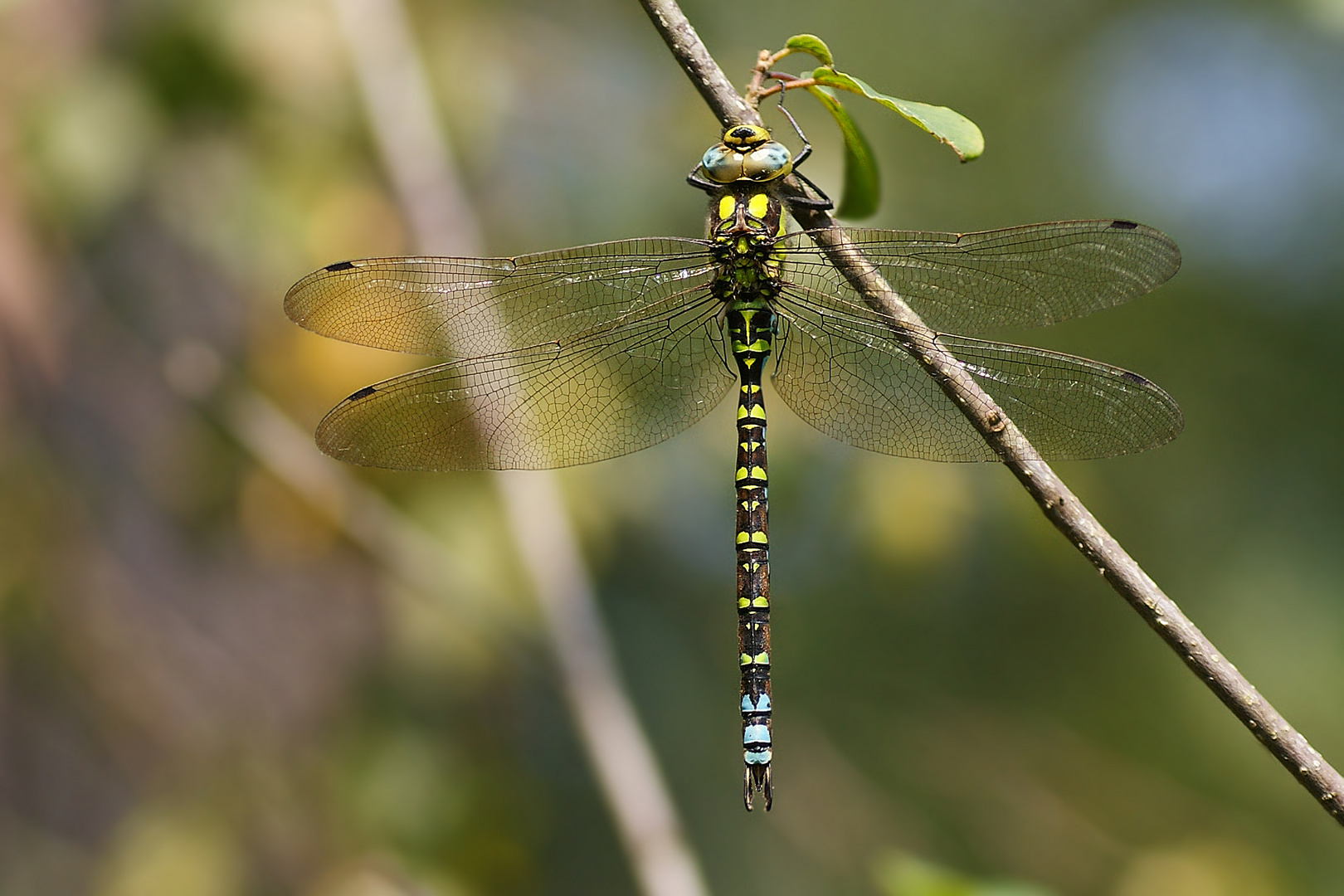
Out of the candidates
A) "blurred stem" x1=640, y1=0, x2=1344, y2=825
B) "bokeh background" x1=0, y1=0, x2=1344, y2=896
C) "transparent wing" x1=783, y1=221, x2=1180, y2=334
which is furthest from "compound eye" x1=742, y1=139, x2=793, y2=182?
"bokeh background" x1=0, y1=0, x2=1344, y2=896

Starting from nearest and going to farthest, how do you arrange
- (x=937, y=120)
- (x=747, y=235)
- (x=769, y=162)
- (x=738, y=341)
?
(x=937, y=120) < (x=769, y=162) < (x=747, y=235) < (x=738, y=341)

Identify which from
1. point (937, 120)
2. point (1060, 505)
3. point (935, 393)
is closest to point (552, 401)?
point (935, 393)

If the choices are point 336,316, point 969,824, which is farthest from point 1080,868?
point 336,316

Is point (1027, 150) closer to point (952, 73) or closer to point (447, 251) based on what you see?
point (952, 73)

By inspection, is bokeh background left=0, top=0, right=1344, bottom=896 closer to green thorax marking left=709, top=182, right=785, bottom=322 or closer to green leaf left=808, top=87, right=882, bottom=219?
green thorax marking left=709, top=182, right=785, bottom=322

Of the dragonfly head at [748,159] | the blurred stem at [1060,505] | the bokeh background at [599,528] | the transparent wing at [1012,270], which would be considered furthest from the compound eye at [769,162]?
the bokeh background at [599,528]

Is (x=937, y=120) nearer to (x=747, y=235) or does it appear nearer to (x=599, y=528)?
(x=747, y=235)
